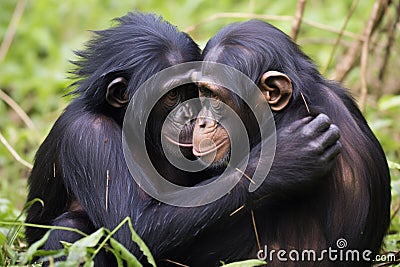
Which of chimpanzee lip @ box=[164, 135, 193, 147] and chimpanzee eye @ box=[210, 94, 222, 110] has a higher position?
chimpanzee eye @ box=[210, 94, 222, 110]

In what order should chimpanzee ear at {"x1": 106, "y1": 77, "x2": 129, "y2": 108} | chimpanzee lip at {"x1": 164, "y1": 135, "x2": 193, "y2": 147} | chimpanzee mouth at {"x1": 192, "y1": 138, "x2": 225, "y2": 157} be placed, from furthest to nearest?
1. chimpanzee ear at {"x1": 106, "y1": 77, "x2": 129, "y2": 108}
2. chimpanzee lip at {"x1": 164, "y1": 135, "x2": 193, "y2": 147}
3. chimpanzee mouth at {"x1": 192, "y1": 138, "x2": 225, "y2": 157}

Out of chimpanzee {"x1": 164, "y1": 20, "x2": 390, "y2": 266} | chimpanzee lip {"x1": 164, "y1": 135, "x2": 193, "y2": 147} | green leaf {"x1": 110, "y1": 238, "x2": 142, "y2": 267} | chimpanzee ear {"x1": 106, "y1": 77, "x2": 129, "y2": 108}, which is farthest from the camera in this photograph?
chimpanzee ear {"x1": 106, "y1": 77, "x2": 129, "y2": 108}

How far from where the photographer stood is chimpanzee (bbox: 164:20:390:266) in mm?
4930

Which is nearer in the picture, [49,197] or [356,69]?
[49,197]

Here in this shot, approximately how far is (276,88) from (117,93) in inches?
44.2

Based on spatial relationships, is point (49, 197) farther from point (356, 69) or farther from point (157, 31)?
point (356, 69)

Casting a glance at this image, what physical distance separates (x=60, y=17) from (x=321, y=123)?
889 centimetres

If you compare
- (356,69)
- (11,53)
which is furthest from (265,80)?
(11,53)

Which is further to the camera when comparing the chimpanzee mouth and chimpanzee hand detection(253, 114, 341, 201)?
the chimpanzee mouth

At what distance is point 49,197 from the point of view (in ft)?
19.1

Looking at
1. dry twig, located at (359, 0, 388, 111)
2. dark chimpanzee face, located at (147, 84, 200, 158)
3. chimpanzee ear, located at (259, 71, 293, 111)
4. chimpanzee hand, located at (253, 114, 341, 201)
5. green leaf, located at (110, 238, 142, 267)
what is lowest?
green leaf, located at (110, 238, 142, 267)

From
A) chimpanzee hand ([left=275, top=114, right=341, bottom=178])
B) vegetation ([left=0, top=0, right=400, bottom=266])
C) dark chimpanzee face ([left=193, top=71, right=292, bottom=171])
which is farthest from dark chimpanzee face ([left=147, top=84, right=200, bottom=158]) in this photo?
vegetation ([left=0, top=0, right=400, bottom=266])

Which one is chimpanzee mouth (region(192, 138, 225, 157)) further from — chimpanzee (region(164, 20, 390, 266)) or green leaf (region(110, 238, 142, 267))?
green leaf (region(110, 238, 142, 267))

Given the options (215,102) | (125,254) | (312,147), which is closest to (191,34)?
(215,102)
